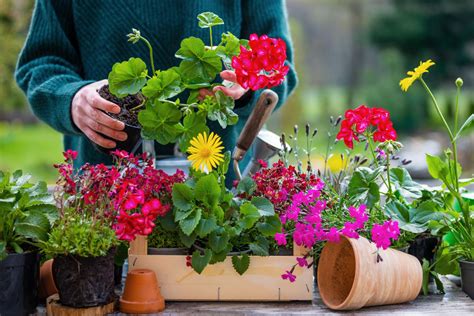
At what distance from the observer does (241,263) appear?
3.97 ft

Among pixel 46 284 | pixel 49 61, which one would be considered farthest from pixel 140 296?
pixel 49 61

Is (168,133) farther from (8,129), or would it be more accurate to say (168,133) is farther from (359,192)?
(8,129)

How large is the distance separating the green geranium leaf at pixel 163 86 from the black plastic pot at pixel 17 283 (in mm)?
342

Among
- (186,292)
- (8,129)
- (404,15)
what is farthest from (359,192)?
(404,15)

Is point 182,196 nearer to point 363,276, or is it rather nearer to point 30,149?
point 363,276

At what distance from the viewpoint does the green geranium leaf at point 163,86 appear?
1.22 metres

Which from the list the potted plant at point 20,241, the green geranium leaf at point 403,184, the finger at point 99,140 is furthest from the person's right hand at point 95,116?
the green geranium leaf at point 403,184

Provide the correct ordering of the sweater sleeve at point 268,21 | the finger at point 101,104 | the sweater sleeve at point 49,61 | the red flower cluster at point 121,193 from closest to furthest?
the red flower cluster at point 121,193
the finger at point 101,104
the sweater sleeve at point 49,61
the sweater sleeve at point 268,21

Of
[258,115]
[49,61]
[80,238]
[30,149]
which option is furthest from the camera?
[30,149]

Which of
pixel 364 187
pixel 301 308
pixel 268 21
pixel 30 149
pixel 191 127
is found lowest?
pixel 301 308

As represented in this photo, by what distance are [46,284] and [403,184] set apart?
28.2 inches

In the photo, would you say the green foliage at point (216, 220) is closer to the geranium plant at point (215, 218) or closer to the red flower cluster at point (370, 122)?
the geranium plant at point (215, 218)

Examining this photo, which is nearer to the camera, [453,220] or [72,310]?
[72,310]

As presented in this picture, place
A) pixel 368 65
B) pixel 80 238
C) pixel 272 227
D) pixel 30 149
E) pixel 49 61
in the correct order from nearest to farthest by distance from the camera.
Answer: pixel 80 238, pixel 272 227, pixel 49 61, pixel 30 149, pixel 368 65
